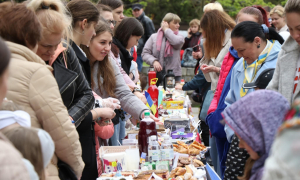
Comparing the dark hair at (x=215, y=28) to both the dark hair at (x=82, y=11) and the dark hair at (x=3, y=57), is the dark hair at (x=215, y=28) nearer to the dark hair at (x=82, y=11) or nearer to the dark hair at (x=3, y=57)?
the dark hair at (x=82, y=11)

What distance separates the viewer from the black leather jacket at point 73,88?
207cm

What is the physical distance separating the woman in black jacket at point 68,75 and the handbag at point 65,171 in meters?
0.40

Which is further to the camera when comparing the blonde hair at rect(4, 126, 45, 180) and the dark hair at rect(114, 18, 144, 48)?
the dark hair at rect(114, 18, 144, 48)

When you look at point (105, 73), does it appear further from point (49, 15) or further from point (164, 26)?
point (164, 26)

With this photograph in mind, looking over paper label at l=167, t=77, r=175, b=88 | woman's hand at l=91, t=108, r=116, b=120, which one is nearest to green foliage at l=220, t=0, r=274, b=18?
paper label at l=167, t=77, r=175, b=88

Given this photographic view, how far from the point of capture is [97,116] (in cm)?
253

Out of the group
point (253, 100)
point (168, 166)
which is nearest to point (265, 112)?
point (253, 100)

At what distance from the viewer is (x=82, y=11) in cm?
269

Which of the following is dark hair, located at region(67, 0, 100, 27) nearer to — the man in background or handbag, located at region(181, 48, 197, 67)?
the man in background

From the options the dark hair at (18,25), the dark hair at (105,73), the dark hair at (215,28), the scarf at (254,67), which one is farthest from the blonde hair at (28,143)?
the dark hair at (215,28)

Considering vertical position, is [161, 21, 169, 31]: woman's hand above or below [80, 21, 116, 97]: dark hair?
below

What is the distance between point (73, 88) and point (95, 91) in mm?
955

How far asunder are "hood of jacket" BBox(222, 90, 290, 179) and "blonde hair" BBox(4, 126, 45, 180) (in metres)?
0.81

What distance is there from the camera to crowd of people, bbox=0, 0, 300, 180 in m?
1.29
